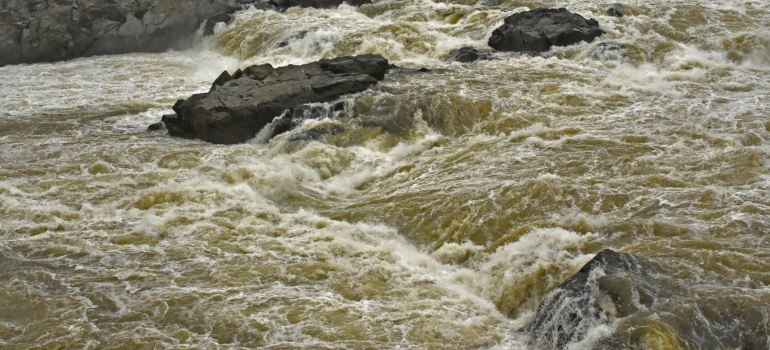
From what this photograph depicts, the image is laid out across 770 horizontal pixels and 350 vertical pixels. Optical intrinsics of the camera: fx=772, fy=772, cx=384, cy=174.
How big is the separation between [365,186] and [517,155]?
7.45ft

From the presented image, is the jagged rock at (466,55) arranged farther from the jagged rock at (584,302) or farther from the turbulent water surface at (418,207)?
the jagged rock at (584,302)

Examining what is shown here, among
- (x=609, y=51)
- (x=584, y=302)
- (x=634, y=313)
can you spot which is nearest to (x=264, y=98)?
(x=609, y=51)

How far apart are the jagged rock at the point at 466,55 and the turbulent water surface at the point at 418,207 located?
0.46 m

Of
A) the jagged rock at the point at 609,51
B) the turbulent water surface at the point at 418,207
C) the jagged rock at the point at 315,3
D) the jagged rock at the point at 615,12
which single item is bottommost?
the turbulent water surface at the point at 418,207

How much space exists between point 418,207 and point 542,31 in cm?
796

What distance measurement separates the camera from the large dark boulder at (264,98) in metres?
13.2

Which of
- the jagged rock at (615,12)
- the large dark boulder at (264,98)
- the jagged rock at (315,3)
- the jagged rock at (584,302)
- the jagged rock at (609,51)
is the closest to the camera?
the jagged rock at (584,302)

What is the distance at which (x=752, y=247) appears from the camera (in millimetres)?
7984

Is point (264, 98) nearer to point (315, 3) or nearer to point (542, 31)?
point (542, 31)

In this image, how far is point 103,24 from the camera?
22.0 m

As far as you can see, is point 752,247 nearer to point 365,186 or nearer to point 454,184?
point 454,184

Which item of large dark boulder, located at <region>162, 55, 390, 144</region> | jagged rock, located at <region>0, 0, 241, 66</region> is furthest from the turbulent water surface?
jagged rock, located at <region>0, 0, 241, 66</region>

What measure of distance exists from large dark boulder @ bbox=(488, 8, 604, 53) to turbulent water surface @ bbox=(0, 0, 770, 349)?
1.54 ft

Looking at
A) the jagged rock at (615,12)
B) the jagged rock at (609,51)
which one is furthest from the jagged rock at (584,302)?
the jagged rock at (615,12)
